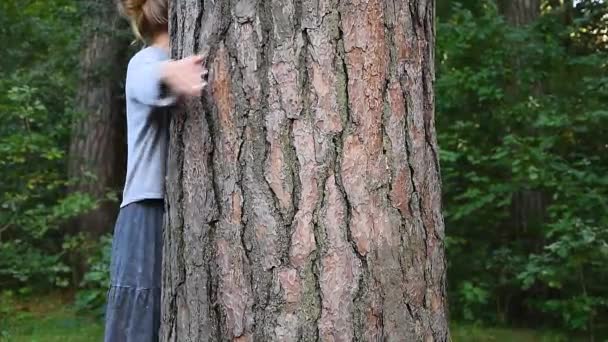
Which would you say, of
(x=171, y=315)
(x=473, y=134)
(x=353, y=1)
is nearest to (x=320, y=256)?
(x=171, y=315)

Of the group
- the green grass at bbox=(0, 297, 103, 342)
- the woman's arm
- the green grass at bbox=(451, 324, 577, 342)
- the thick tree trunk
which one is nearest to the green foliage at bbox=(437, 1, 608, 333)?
the green grass at bbox=(451, 324, 577, 342)

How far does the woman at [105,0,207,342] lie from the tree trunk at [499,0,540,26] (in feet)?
21.9

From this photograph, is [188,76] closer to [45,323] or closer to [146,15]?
[146,15]

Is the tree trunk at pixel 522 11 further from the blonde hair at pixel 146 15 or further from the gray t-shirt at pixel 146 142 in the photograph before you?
the gray t-shirt at pixel 146 142

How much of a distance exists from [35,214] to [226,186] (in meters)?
6.59

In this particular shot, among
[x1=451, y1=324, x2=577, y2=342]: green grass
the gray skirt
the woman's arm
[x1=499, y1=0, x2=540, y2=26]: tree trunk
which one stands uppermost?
[x1=499, y1=0, x2=540, y2=26]: tree trunk

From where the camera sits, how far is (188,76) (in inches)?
80.6

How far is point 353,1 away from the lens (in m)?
2.00

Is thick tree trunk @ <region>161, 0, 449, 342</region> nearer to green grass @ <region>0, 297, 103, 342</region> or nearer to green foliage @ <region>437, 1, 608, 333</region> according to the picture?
green foliage @ <region>437, 1, 608, 333</region>

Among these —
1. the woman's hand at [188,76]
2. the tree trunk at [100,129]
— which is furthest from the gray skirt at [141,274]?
the tree trunk at [100,129]

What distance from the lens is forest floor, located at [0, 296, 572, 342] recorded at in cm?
752

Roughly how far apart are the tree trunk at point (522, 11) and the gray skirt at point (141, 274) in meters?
6.83

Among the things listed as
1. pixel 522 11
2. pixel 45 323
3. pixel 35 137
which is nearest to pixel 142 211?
pixel 35 137

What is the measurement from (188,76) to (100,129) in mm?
9314
